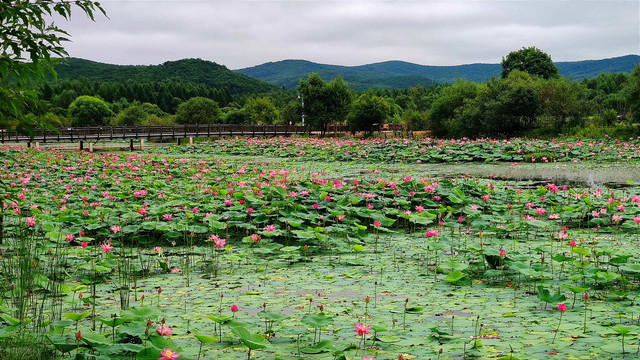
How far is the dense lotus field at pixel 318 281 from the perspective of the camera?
299cm

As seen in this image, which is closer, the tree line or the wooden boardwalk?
the tree line

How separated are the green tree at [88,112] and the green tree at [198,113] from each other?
34.7ft

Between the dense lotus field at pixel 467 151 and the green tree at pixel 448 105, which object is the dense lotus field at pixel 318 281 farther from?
the green tree at pixel 448 105

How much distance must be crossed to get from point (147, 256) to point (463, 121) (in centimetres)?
2965

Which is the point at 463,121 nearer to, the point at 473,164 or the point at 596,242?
the point at 473,164

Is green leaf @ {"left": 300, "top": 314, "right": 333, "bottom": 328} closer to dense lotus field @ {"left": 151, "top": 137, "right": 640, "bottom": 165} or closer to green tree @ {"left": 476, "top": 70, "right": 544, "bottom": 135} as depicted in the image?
dense lotus field @ {"left": 151, "top": 137, "right": 640, "bottom": 165}

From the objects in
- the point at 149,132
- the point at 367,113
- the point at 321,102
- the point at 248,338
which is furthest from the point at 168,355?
the point at 321,102

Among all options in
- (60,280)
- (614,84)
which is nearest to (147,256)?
(60,280)

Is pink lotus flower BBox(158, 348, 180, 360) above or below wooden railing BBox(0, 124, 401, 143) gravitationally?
below

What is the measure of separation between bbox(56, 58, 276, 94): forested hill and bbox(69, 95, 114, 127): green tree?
65.3 metres

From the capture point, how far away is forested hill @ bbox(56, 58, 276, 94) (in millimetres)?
138000

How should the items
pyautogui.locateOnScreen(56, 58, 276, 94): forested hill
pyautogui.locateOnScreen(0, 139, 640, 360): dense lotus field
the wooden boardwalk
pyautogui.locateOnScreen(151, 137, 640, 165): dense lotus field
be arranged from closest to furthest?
pyautogui.locateOnScreen(0, 139, 640, 360): dense lotus field
pyautogui.locateOnScreen(151, 137, 640, 165): dense lotus field
the wooden boardwalk
pyautogui.locateOnScreen(56, 58, 276, 94): forested hill

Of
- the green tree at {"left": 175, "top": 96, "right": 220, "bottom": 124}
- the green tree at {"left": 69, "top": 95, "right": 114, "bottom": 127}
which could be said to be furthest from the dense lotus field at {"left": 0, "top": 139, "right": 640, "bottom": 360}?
the green tree at {"left": 69, "top": 95, "right": 114, "bottom": 127}

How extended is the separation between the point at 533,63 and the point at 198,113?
46.9 metres
